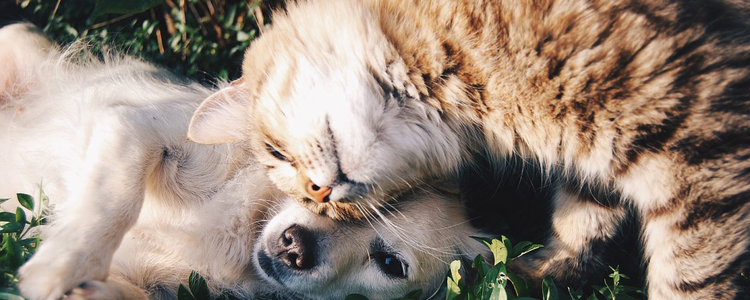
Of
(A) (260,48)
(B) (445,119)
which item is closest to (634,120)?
(B) (445,119)

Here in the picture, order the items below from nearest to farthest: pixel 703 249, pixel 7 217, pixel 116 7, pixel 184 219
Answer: pixel 703 249
pixel 7 217
pixel 184 219
pixel 116 7

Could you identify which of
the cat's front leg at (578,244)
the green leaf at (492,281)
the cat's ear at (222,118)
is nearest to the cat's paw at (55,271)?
the cat's ear at (222,118)

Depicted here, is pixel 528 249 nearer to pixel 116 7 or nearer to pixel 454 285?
pixel 454 285

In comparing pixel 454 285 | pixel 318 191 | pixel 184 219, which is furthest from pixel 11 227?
pixel 454 285

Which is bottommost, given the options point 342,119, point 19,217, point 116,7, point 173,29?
point 173,29

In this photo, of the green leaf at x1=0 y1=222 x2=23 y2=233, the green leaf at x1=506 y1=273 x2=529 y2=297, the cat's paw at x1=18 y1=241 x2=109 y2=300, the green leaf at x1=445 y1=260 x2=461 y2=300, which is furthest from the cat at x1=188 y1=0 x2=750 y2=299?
the green leaf at x1=0 y1=222 x2=23 y2=233

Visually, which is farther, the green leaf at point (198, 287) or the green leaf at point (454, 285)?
the green leaf at point (198, 287)

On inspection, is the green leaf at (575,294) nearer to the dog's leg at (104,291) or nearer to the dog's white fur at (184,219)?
the dog's white fur at (184,219)
